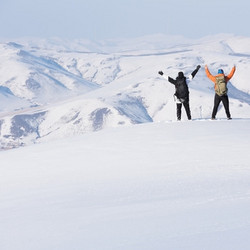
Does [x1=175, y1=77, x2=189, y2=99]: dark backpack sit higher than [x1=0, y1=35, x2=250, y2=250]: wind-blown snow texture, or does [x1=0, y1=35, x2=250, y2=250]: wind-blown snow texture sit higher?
[x1=175, y1=77, x2=189, y2=99]: dark backpack

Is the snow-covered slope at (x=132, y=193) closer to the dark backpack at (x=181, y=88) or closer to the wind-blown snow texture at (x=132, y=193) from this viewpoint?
the wind-blown snow texture at (x=132, y=193)

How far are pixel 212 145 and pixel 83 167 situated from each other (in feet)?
14.6

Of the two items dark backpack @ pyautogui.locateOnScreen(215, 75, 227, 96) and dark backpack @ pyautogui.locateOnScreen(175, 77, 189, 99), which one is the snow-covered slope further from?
dark backpack @ pyautogui.locateOnScreen(175, 77, 189, 99)

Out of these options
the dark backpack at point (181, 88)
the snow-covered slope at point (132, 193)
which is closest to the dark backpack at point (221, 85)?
the dark backpack at point (181, 88)

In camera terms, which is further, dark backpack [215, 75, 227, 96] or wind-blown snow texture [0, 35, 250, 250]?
dark backpack [215, 75, 227, 96]

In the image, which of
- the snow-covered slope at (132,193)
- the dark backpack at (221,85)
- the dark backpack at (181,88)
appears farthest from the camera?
the dark backpack at (181,88)

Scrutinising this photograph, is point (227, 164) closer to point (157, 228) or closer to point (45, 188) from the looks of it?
point (45, 188)

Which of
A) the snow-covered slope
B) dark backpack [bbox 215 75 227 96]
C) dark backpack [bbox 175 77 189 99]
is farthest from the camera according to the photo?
dark backpack [bbox 175 77 189 99]

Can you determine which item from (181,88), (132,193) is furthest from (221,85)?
(132,193)

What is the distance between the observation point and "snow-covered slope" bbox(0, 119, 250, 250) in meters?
7.70

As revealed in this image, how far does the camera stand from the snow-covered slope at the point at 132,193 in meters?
7.70

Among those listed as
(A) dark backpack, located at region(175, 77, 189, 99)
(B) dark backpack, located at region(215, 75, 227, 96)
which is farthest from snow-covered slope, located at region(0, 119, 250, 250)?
(A) dark backpack, located at region(175, 77, 189, 99)

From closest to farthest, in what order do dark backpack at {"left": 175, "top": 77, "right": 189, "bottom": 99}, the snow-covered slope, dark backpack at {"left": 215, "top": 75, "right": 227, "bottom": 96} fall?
the snow-covered slope < dark backpack at {"left": 215, "top": 75, "right": 227, "bottom": 96} < dark backpack at {"left": 175, "top": 77, "right": 189, "bottom": 99}

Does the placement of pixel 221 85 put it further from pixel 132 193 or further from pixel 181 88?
pixel 132 193
